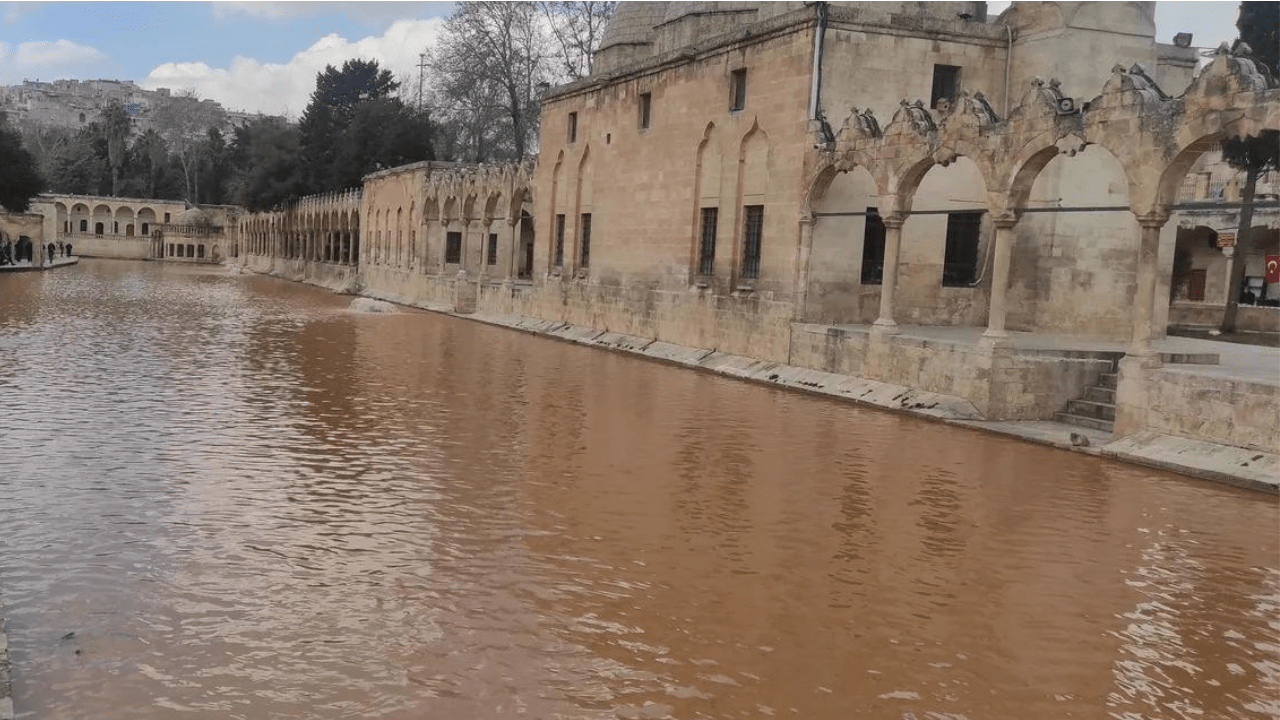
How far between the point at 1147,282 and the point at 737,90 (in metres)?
9.81

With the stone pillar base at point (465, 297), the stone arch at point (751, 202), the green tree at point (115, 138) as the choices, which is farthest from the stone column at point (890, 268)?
the green tree at point (115, 138)

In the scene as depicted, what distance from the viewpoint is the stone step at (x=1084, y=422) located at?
12641 mm

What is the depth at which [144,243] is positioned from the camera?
290 ft

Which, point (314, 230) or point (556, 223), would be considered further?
point (314, 230)

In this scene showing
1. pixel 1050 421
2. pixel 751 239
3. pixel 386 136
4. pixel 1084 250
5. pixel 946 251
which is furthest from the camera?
pixel 386 136

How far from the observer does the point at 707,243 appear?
68.2 feet

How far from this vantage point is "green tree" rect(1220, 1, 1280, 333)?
24125mm

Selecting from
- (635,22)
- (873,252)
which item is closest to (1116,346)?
(873,252)

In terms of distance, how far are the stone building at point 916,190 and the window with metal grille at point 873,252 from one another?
0.15 feet

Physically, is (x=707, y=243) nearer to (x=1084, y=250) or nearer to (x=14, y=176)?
(x=1084, y=250)

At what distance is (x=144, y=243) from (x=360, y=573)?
92.1 meters

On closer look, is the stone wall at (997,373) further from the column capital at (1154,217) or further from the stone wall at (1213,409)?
the column capital at (1154,217)

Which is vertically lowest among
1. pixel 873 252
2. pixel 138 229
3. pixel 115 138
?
A: pixel 138 229

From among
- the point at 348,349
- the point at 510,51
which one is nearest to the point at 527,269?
the point at 510,51
